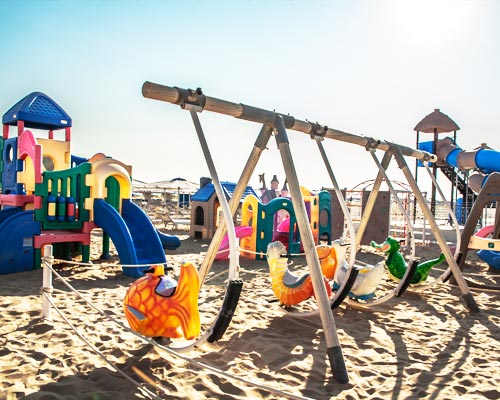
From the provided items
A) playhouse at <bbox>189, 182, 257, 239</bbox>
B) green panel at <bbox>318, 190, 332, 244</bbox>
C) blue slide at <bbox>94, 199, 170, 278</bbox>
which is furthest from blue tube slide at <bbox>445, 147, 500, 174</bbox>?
blue slide at <bbox>94, 199, 170, 278</bbox>

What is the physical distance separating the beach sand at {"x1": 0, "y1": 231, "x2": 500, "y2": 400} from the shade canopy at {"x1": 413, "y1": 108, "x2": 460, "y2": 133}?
51.1 feet

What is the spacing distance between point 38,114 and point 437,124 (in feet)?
57.6

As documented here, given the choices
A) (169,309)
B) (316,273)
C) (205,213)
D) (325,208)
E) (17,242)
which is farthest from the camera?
(205,213)

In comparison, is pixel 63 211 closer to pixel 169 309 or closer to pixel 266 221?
pixel 266 221

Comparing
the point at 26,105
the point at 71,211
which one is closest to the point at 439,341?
the point at 71,211

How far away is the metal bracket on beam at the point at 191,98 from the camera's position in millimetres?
3582

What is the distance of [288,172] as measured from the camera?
3881 mm

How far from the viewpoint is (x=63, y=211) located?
8.02 m

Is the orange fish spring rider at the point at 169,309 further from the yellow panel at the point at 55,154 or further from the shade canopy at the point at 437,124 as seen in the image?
the shade canopy at the point at 437,124

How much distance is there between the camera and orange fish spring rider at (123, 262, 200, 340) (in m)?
3.37

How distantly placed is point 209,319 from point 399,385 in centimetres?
236

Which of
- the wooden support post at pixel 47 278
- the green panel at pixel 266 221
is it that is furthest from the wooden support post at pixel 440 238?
the wooden support post at pixel 47 278

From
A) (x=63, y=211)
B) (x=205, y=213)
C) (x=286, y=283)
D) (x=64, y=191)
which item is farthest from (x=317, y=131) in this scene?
(x=205, y=213)

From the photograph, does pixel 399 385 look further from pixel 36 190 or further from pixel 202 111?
pixel 36 190
